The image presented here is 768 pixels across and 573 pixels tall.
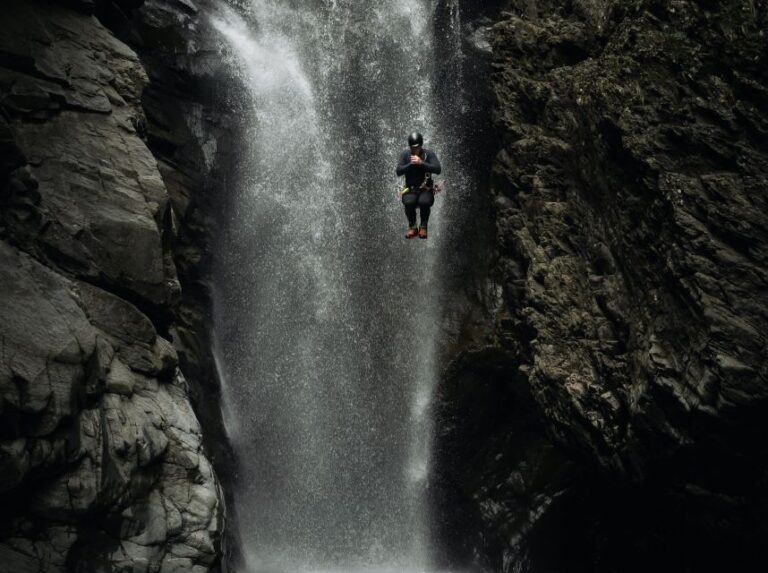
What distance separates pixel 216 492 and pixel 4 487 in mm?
4260

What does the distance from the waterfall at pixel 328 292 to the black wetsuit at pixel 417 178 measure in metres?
4.02

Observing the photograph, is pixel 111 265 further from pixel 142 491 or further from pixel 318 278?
pixel 318 278

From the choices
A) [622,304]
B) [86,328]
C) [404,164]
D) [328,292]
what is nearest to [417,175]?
[404,164]

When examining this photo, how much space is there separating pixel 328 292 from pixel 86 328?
8660mm

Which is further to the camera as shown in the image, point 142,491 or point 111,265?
point 111,265

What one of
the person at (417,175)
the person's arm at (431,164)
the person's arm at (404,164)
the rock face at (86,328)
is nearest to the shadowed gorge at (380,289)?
the rock face at (86,328)

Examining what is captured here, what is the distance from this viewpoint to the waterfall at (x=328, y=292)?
17875 mm

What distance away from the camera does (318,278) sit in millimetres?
18969

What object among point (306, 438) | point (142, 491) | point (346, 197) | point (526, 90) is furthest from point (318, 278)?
point (142, 491)

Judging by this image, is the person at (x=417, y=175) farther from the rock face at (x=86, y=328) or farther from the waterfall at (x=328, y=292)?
the rock face at (x=86, y=328)

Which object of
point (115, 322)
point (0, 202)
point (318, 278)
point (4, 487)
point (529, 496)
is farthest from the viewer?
point (318, 278)

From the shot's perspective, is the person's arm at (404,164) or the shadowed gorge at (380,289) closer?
the shadowed gorge at (380,289)

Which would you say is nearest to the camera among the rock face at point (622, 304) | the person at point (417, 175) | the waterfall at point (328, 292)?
the rock face at point (622, 304)

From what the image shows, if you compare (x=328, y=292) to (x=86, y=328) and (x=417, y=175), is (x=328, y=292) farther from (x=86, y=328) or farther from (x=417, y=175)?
(x=86, y=328)
